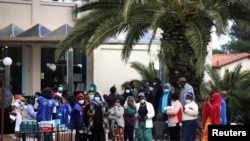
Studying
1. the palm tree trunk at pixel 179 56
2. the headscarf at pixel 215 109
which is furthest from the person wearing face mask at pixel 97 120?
the headscarf at pixel 215 109

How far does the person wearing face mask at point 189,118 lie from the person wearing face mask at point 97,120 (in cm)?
231

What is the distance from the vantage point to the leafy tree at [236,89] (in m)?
19.8

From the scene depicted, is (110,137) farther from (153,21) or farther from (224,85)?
(224,85)

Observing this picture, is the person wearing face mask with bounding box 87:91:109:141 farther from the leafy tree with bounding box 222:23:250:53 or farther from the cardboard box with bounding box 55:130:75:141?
the leafy tree with bounding box 222:23:250:53

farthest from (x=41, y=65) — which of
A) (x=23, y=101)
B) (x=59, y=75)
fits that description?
(x=23, y=101)

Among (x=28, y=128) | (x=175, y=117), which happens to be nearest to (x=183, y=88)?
(x=175, y=117)

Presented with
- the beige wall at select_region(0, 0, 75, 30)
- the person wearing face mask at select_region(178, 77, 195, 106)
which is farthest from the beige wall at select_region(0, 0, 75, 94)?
the person wearing face mask at select_region(178, 77, 195, 106)

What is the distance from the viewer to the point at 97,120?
15844mm

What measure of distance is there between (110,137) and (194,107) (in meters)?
4.19

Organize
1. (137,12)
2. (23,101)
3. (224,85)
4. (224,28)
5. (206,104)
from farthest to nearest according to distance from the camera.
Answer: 1. (224,85)
2. (23,101)
3. (137,12)
4. (224,28)
5. (206,104)

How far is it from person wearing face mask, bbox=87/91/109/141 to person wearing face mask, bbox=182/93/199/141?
2.31 meters

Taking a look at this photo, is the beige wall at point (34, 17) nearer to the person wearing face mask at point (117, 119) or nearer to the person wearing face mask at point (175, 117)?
the person wearing face mask at point (117, 119)

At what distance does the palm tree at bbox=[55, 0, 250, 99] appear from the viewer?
1631 cm

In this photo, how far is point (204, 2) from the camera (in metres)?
16.7
